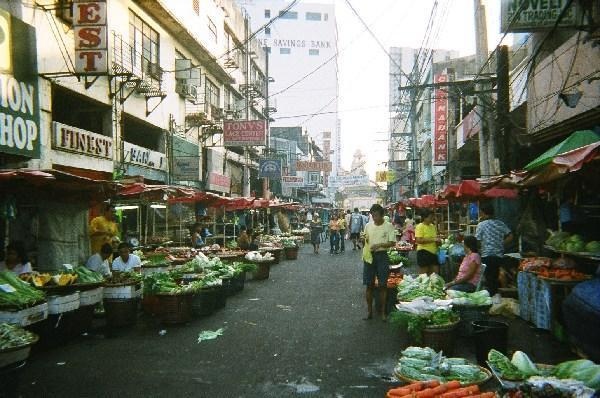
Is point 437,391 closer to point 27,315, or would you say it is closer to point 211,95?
point 27,315

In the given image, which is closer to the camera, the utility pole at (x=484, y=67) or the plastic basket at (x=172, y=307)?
the plastic basket at (x=172, y=307)

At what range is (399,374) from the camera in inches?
183

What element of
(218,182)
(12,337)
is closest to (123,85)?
(218,182)

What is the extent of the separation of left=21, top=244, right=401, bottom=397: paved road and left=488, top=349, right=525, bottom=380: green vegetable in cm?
165

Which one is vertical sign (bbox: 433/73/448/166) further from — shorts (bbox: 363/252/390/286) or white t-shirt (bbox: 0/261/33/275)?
white t-shirt (bbox: 0/261/33/275)

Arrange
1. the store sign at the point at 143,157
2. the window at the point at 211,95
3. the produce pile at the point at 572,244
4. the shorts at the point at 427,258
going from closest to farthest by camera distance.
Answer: the produce pile at the point at 572,244 → the shorts at the point at 427,258 → the store sign at the point at 143,157 → the window at the point at 211,95

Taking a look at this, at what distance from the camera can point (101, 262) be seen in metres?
10.6

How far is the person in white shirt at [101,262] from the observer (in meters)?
10.2

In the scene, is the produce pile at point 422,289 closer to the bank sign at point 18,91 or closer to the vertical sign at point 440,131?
the bank sign at point 18,91

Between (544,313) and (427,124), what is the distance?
3382 cm

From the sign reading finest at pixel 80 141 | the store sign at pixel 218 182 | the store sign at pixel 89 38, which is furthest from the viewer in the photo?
the store sign at pixel 218 182

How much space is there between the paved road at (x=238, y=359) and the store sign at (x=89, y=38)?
760 centimetres

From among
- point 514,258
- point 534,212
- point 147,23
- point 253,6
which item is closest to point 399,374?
point 514,258

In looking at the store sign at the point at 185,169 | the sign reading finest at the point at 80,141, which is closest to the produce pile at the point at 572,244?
the sign reading finest at the point at 80,141
